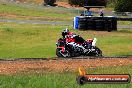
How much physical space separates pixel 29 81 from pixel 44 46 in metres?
20.8

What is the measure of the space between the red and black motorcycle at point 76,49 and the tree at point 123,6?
150 feet

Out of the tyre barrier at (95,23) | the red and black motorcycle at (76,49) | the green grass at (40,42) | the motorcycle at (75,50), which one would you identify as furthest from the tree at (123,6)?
the motorcycle at (75,50)

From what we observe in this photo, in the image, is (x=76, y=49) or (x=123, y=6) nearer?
(x=76, y=49)

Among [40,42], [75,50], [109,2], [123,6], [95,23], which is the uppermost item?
[75,50]

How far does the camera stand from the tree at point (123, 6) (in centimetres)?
6994

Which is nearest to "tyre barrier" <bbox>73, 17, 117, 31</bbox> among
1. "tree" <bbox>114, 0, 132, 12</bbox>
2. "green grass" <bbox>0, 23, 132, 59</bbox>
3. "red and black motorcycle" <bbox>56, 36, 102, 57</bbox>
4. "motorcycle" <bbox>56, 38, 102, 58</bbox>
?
"green grass" <bbox>0, 23, 132, 59</bbox>

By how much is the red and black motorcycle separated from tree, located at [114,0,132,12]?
150ft

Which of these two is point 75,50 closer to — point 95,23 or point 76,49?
point 76,49

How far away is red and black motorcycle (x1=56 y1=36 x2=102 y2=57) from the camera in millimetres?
24328

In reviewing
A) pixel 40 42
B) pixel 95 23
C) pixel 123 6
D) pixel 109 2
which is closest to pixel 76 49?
pixel 40 42

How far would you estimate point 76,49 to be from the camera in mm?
24438

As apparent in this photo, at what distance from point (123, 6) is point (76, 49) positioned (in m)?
47.1

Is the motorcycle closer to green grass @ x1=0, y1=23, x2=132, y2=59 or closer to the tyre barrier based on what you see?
green grass @ x1=0, y1=23, x2=132, y2=59

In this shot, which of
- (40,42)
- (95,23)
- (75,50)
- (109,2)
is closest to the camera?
(75,50)
